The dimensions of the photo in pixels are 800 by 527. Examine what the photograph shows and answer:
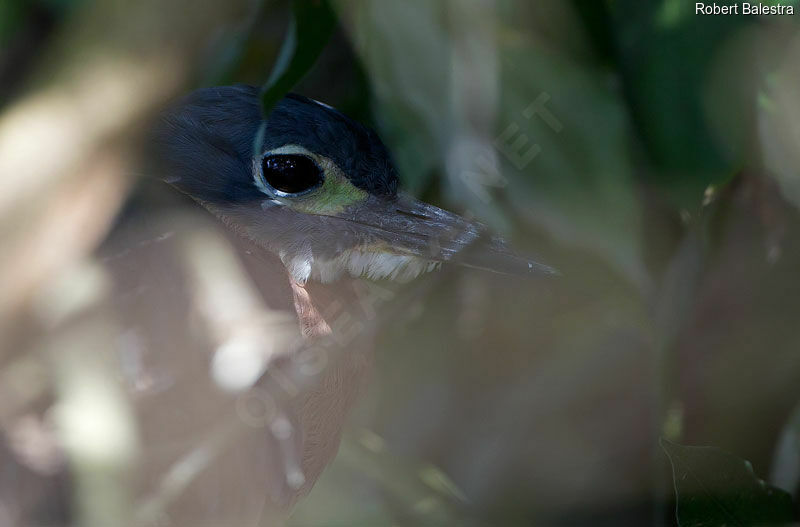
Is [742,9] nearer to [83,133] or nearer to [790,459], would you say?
[790,459]

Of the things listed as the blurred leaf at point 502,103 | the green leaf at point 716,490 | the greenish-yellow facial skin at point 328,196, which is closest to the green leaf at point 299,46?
the blurred leaf at point 502,103

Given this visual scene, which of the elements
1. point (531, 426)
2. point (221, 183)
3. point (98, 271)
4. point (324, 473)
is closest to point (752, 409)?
point (531, 426)

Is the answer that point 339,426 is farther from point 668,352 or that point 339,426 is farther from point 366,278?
point 668,352

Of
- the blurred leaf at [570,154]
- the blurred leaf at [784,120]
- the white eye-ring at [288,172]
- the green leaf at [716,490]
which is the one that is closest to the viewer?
the green leaf at [716,490]

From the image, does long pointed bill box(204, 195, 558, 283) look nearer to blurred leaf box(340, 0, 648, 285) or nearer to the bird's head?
the bird's head

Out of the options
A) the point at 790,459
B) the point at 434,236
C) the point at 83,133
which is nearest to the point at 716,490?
the point at 790,459

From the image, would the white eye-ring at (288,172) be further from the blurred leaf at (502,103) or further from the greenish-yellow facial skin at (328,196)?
the blurred leaf at (502,103)

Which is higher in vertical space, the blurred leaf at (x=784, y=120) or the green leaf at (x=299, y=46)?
the blurred leaf at (x=784, y=120)

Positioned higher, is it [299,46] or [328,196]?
[299,46]
